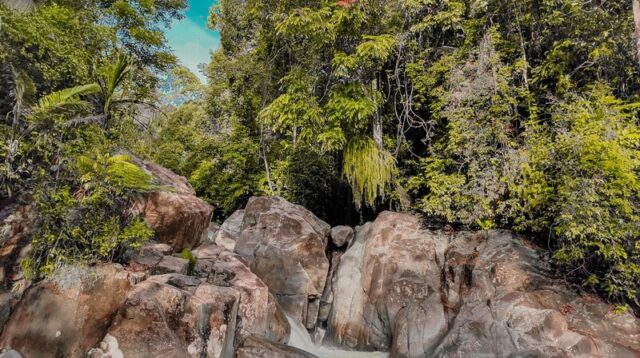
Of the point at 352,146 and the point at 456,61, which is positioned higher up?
the point at 456,61

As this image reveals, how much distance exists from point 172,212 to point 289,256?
2.65m

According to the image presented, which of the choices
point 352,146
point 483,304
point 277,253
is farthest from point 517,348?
point 352,146

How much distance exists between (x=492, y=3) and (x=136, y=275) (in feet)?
30.6

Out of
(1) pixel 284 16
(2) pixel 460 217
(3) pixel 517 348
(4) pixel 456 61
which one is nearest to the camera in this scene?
(3) pixel 517 348

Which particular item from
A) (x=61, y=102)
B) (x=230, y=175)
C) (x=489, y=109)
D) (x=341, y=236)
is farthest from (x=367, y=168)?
(x=230, y=175)

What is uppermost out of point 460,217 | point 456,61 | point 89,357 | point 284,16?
point 284,16

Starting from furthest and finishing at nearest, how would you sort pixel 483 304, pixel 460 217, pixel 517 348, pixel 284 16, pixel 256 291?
1. pixel 284 16
2. pixel 460 217
3. pixel 256 291
4. pixel 483 304
5. pixel 517 348

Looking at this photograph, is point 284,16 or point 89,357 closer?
point 89,357

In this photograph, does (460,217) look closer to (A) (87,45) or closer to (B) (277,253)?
Answer: (B) (277,253)

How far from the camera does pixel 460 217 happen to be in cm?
736

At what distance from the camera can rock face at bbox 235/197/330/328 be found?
768 centimetres

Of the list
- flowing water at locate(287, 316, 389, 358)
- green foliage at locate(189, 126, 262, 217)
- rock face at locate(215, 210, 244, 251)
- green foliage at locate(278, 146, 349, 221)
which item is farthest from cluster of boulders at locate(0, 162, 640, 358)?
green foliage at locate(189, 126, 262, 217)

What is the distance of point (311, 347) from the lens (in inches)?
278

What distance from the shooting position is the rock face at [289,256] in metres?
7.68
